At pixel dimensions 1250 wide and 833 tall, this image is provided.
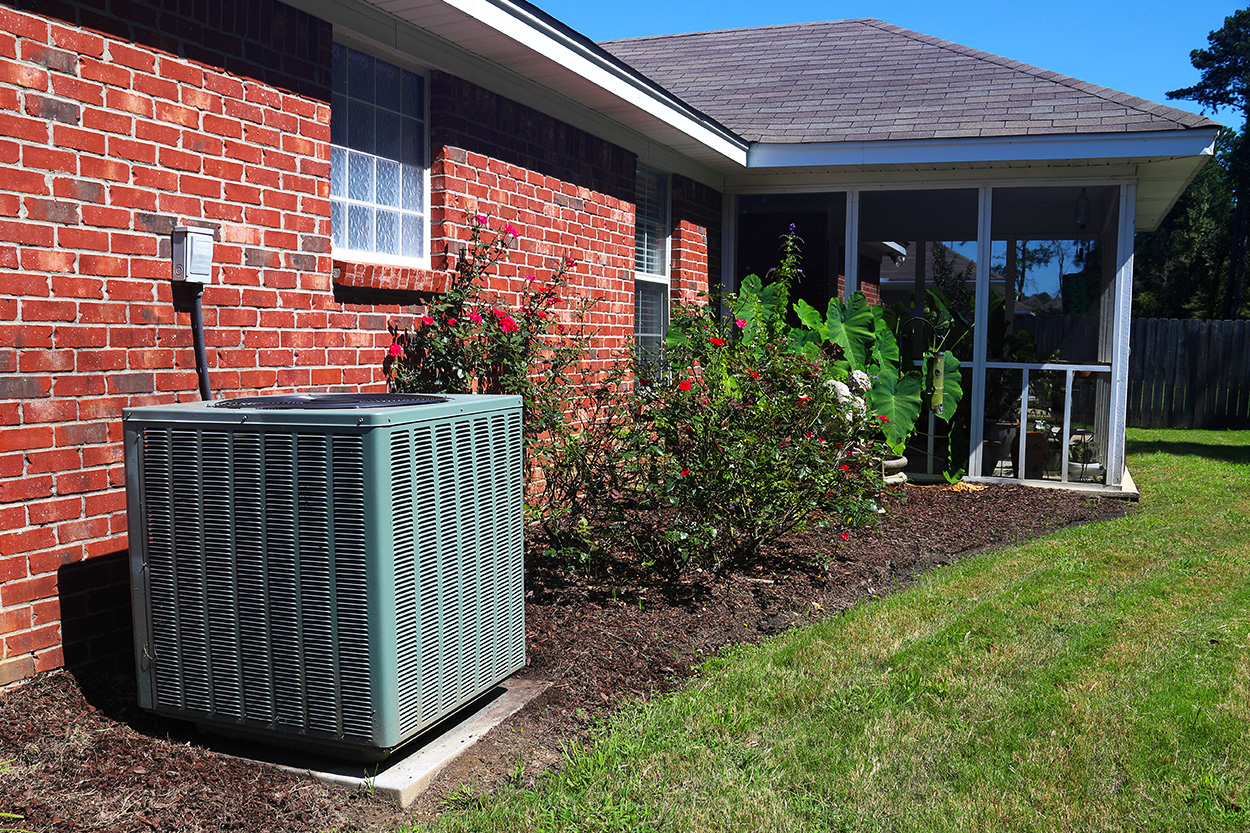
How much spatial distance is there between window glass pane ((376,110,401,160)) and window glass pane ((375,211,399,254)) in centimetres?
29

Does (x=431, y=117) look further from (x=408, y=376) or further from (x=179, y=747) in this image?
(x=179, y=747)

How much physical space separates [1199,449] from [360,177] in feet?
39.1

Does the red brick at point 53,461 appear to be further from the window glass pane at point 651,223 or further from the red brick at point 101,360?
the window glass pane at point 651,223

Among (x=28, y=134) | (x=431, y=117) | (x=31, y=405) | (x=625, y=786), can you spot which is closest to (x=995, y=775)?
(x=625, y=786)

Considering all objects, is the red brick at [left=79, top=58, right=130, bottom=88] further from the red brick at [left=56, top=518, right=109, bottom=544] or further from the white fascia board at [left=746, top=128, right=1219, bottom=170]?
the white fascia board at [left=746, top=128, right=1219, bottom=170]

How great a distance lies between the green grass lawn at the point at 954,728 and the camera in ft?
8.95

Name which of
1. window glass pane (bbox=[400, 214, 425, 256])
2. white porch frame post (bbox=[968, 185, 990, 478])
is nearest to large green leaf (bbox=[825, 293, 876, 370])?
white porch frame post (bbox=[968, 185, 990, 478])

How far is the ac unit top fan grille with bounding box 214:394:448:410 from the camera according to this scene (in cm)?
292

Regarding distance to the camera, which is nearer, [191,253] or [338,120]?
[191,253]

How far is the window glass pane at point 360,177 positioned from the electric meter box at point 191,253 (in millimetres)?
1145

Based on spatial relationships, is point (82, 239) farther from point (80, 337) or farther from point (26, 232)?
point (80, 337)

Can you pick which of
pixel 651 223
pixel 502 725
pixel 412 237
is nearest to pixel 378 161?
pixel 412 237

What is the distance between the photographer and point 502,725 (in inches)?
127

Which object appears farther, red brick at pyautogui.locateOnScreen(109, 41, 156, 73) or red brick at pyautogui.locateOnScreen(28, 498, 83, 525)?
red brick at pyautogui.locateOnScreen(109, 41, 156, 73)
